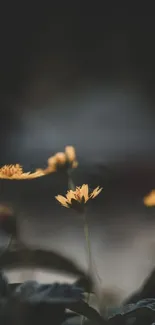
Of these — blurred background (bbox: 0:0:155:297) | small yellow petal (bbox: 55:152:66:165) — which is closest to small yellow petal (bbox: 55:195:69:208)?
small yellow petal (bbox: 55:152:66:165)

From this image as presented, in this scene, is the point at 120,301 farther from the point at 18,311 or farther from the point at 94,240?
the point at 94,240

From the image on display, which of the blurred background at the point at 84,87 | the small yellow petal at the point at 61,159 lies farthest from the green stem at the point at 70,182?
the blurred background at the point at 84,87

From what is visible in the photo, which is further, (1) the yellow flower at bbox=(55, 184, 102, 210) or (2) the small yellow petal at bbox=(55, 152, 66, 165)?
(2) the small yellow petal at bbox=(55, 152, 66, 165)

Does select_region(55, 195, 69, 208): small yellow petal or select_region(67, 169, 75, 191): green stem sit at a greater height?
select_region(67, 169, 75, 191): green stem

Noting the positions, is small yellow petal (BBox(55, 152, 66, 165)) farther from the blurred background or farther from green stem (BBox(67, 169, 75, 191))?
the blurred background

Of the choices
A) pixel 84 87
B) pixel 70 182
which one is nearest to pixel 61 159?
pixel 70 182

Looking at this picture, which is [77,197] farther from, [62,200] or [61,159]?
[61,159]

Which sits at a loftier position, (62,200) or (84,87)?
(84,87)

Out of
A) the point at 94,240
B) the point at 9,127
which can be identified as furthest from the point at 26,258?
the point at 9,127
